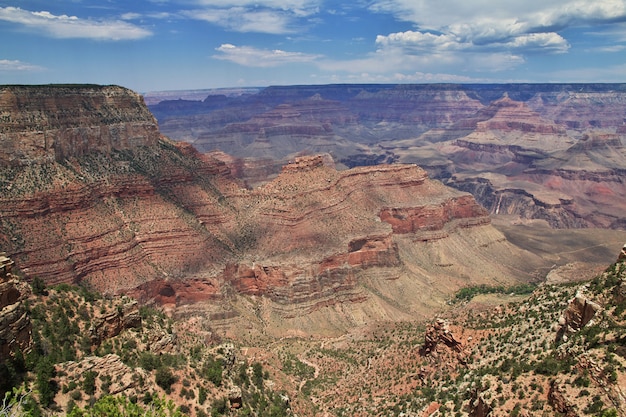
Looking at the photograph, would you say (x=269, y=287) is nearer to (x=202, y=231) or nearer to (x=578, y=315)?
(x=202, y=231)

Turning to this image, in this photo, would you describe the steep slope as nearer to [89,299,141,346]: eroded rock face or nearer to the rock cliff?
the rock cliff

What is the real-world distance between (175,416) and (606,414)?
1947cm

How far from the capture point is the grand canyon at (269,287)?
3256cm

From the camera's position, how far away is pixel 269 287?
310 feet

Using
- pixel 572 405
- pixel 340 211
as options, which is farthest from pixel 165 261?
pixel 572 405

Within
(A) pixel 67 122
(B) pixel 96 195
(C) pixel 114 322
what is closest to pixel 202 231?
(B) pixel 96 195

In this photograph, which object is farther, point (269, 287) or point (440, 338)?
point (269, 287)

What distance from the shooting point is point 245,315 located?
8894cm

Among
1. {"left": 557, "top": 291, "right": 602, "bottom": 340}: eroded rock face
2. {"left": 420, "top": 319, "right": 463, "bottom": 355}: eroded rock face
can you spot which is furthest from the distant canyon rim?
{"left": 557, "top": 291, "right": 602, "bottom": 340}: eroded rock face

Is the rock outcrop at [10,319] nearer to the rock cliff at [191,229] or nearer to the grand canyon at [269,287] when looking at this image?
the grand canyon at [269,287]

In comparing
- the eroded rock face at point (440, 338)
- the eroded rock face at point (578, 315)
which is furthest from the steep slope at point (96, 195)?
the eroded rock face at point (578, 315)

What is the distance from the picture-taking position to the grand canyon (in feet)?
107

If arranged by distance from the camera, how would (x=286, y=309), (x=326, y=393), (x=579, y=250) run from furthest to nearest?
(x=579, y=250), (x=286, y=309), (x=326, y=393)

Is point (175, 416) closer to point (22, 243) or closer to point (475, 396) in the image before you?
point (475, 396)
